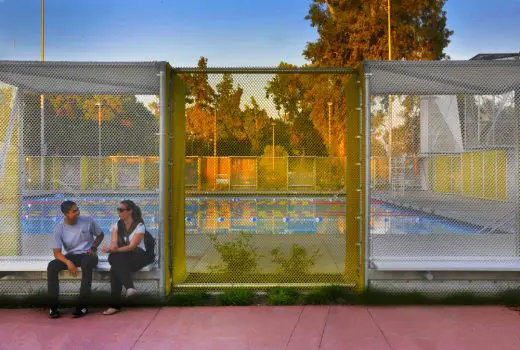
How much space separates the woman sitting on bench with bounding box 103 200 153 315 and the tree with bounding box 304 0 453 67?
2490cm

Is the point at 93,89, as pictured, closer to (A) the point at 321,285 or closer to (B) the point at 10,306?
(B) the point at 10,306

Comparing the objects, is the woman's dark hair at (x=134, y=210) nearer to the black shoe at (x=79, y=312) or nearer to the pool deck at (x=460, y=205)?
the black shoe at (x=79, y=312)

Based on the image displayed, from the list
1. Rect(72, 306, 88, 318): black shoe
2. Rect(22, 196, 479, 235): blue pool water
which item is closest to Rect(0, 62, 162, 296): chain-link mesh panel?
Rect(72, 306, 88, 318): black shoe

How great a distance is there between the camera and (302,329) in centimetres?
515

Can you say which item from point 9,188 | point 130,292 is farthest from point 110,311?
point 9,188

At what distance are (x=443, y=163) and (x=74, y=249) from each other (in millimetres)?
13284

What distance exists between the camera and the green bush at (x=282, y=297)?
19.8 feet

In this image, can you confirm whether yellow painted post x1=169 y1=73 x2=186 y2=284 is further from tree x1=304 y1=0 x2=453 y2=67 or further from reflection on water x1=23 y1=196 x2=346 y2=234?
tree x1=304 y1=0 x2=453 y2=67

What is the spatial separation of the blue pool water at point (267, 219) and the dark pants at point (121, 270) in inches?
193

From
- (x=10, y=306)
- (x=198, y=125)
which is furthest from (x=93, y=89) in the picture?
(x=10, y=306)

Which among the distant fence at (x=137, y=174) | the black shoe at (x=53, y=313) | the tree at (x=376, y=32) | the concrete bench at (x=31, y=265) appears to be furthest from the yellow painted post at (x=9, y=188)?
the tree at (x=376, y=32)

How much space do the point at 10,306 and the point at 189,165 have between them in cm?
345

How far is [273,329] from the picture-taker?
5148 mm

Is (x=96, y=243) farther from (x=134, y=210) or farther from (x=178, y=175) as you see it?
(x=178, y=175)
